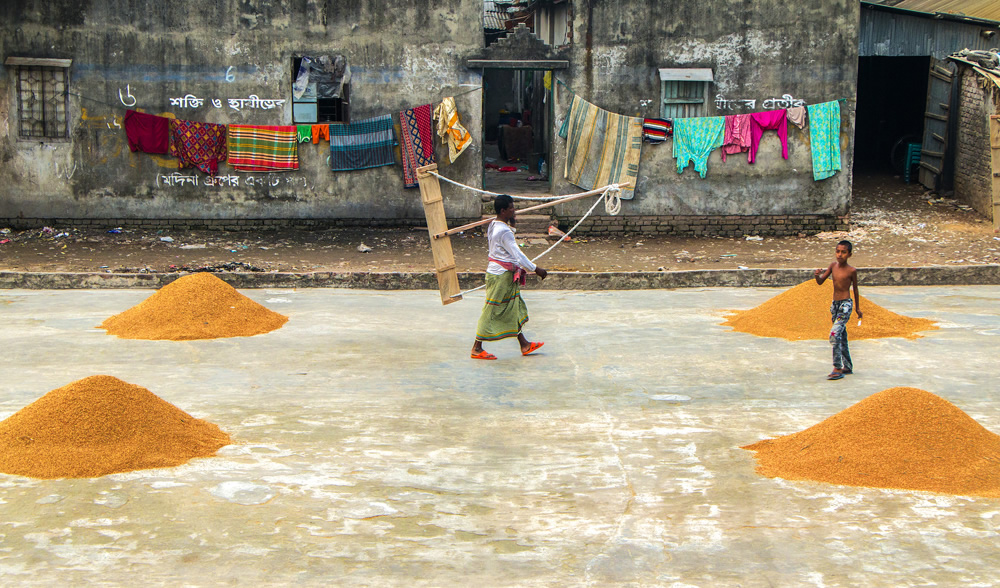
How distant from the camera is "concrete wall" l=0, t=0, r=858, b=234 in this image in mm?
15156

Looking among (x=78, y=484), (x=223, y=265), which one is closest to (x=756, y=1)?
(x=223, y=265)

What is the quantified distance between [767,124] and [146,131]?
406 inches

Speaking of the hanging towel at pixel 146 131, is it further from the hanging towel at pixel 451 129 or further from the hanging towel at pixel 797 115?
the hanging towel at pixel 797 115

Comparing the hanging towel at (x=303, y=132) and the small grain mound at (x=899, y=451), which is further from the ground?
the hanging towel at (x=303, y=132)

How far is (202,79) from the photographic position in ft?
50.1

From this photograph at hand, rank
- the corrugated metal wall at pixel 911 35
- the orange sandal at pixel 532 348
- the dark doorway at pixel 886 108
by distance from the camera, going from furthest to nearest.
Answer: the dark doorway at pixel 886 108, the corrugated metal wall at pixel 911 35, the orange sandal at pixel 532 348

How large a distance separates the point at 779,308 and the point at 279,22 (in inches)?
384

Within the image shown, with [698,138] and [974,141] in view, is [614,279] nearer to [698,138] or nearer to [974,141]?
[698,138]

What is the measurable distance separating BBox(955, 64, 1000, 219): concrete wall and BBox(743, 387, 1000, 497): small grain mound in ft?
40.0

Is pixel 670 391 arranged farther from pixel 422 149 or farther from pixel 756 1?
pixel 756 1

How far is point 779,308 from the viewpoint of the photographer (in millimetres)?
9469

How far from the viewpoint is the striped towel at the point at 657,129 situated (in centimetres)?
1562

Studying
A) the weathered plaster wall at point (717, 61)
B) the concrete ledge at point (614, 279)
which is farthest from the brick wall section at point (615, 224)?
the concrete ledge at point (614, 279)

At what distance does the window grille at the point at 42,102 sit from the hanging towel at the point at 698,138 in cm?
1014
